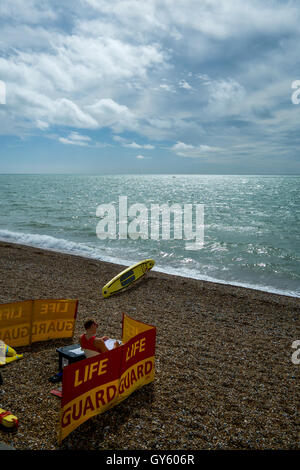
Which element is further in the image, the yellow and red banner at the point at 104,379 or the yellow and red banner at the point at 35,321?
the yellow and red banner at the point at 35,321

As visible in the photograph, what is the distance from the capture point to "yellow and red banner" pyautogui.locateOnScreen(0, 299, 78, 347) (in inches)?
283

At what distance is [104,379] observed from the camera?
511 centimetres

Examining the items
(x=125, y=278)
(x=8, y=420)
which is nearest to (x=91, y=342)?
(x=8, y=420)

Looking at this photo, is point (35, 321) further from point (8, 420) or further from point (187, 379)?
point (187, 379)

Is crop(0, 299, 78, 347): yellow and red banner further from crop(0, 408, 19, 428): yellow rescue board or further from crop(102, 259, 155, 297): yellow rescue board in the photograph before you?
crop(102, 259, 155, 297): yellow rescue board

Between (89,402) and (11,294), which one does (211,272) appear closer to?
(11,294)

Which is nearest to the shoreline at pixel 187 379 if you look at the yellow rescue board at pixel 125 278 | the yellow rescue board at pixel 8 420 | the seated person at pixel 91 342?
the yellow rescue board at pixel 8 420

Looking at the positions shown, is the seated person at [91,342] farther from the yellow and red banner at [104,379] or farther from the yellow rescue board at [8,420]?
the yellow rescue board at [8,420]

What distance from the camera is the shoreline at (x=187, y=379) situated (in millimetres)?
4816

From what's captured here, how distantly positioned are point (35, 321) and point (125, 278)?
6270 millimetres

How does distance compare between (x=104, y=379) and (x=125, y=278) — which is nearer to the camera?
(x=104, y=379)

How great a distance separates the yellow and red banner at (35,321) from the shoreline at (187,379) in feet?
0.79
